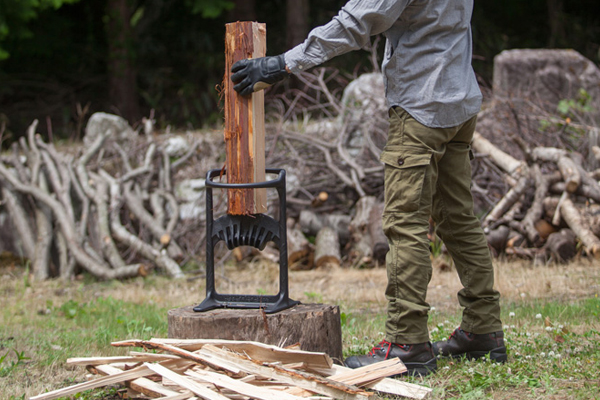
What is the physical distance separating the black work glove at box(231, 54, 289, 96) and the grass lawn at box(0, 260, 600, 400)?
1514 millimetres

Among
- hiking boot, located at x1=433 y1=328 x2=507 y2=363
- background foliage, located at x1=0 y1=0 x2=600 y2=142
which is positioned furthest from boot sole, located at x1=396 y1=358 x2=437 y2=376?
background foliage, located at x1=0 y1=0 x2=600 y2=142

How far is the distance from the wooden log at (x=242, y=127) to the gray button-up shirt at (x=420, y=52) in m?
0.39

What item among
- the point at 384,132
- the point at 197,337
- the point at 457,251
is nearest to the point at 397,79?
the point at 457,251

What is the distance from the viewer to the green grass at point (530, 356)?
2688 mm

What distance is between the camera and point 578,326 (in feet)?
12.3

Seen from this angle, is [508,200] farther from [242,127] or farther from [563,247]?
[242,127]

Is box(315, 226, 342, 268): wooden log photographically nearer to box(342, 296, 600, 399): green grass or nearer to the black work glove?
box(342, 296, 600, 399): green grass

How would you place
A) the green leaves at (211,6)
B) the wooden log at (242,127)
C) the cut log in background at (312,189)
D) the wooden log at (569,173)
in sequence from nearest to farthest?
the wooden log at (242,127), the wooden log at (569,173), the cut log in background at (312,189), the green leaves at (211,6)

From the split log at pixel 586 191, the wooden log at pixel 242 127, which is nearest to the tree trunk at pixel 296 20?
the split log at pixel 586 191

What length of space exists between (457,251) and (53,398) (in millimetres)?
1974

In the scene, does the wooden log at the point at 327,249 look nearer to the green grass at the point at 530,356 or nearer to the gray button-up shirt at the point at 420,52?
the green grass at the point at 530,356

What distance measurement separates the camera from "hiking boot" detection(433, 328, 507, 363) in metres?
3.12

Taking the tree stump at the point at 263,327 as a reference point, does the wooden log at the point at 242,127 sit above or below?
above

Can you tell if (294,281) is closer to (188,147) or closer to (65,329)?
(65,329)
